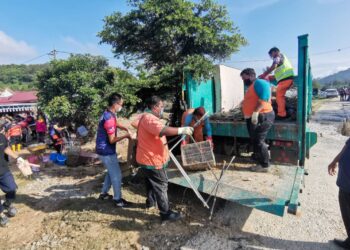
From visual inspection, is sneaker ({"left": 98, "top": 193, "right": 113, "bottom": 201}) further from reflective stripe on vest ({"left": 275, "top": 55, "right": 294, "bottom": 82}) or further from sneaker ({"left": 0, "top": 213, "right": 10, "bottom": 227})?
reflective stripe on vest ({"left": 275, "top": 55, "right": 294, "bottom": 82})

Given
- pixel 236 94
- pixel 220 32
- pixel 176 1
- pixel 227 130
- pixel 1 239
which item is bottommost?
pixel 1 239

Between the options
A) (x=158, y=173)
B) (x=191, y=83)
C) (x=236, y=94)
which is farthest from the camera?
(x=236, y=94)

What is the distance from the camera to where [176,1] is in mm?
5855

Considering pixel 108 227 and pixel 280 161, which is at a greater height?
pixel 280 161

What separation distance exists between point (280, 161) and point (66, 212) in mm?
3607

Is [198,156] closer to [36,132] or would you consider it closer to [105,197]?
[105,197]

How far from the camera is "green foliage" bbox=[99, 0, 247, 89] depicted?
579 cm

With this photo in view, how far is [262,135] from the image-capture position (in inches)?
152

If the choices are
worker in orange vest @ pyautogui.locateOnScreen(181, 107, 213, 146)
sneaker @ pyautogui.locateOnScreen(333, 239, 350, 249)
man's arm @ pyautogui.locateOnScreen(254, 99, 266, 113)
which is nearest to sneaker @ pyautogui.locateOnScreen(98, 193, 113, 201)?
worker in orange vest @ pyautogui.locateOnScreen(181, 107, 213, 146)

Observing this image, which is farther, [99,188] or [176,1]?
[176,1]

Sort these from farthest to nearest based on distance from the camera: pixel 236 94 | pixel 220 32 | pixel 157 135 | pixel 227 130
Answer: pixel 236 94, pixel 220 32, pixel 227 130, pixel 157 135

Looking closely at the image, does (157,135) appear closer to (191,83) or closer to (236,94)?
(191,83)

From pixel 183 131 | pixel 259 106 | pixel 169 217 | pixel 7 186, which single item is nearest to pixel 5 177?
pixel 7 186

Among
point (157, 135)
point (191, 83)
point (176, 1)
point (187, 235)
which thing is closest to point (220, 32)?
point (176, 1)
